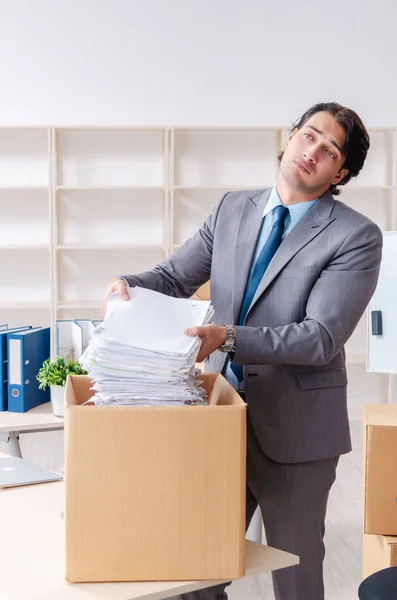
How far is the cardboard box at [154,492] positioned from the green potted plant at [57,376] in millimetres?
1541

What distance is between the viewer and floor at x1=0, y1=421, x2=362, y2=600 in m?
2.74

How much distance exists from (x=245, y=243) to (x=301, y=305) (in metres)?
0.21

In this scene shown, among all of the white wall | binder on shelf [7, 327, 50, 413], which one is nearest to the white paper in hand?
binder on shelf [7, 327, 50, 413]

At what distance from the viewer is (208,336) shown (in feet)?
4.24

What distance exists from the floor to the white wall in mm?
2361

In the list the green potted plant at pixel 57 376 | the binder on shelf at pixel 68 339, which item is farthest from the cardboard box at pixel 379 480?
the binder on shelf at pixel 68 339

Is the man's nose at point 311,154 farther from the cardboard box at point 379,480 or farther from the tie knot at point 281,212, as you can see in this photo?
the cardboard box at point 379,480

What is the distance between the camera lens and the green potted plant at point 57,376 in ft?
8.87

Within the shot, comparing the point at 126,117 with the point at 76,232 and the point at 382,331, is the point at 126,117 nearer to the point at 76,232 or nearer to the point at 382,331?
the point at 76,232

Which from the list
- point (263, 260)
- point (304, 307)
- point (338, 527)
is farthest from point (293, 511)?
point (338, 527)

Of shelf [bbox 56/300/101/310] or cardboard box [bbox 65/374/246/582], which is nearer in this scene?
cardboard box [bbox 65/374/246/582]

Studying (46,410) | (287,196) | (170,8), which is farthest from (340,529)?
(170,8)

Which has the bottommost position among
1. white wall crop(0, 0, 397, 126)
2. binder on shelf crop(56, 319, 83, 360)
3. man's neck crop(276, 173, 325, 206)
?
binder on shelf crop(56, 319, 83, 360)

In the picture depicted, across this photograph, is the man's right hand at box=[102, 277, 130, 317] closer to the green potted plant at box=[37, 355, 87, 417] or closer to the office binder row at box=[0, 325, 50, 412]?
the green potted plant at box=[37, 355, 87, 417]
